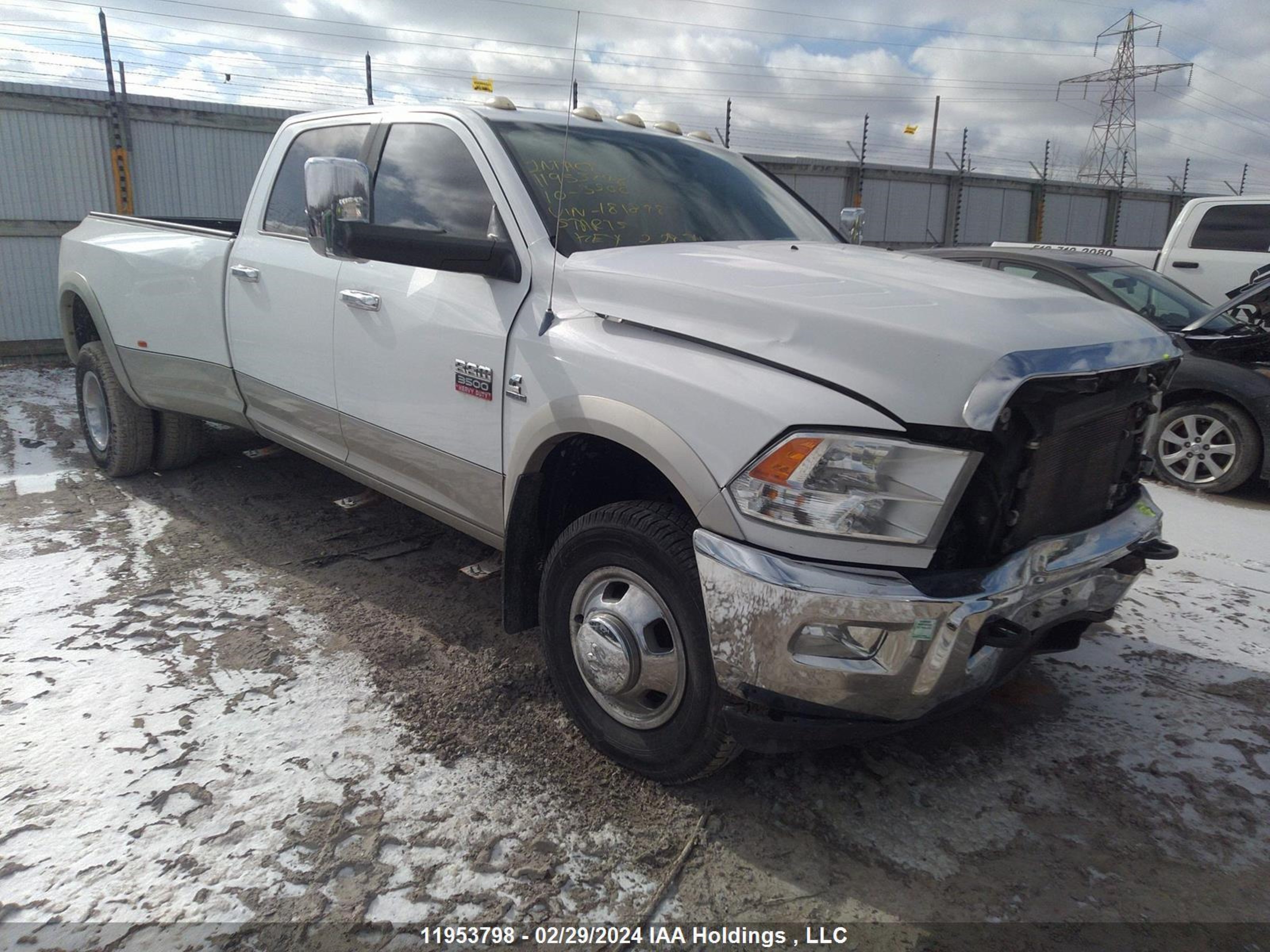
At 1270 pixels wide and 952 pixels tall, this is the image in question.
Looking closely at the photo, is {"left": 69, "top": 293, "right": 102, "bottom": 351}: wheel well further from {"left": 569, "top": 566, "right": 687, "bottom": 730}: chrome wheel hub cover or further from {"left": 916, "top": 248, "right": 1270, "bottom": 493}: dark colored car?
{"left": 916, "top": 248, "right": 1270, "bottom": 493}: dark colored car

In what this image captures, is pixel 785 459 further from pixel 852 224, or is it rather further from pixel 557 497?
pixel 852 224

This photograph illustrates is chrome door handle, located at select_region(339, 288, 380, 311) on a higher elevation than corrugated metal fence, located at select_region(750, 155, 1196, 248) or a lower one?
lower

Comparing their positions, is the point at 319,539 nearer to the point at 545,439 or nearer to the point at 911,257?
the point at 545,439

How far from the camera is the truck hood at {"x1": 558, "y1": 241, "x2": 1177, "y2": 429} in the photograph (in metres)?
2.09

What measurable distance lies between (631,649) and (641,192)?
169 cm

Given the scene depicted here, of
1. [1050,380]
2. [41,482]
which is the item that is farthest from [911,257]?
[41,482]

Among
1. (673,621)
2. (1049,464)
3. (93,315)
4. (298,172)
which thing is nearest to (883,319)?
(1049,464)

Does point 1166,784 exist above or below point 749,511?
below

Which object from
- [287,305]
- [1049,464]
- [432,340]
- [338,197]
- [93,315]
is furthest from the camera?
[93,315]

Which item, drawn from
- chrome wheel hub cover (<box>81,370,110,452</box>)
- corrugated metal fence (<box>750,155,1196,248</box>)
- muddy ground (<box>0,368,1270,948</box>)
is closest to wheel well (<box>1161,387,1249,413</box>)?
muddy ground (<box>0,368,1270,948</box>)

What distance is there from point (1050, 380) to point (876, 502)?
53cm

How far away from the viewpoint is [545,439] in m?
2.73

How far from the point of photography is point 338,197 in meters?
2.77

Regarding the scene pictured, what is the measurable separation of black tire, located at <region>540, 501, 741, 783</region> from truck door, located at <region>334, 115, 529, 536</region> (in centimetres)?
46
